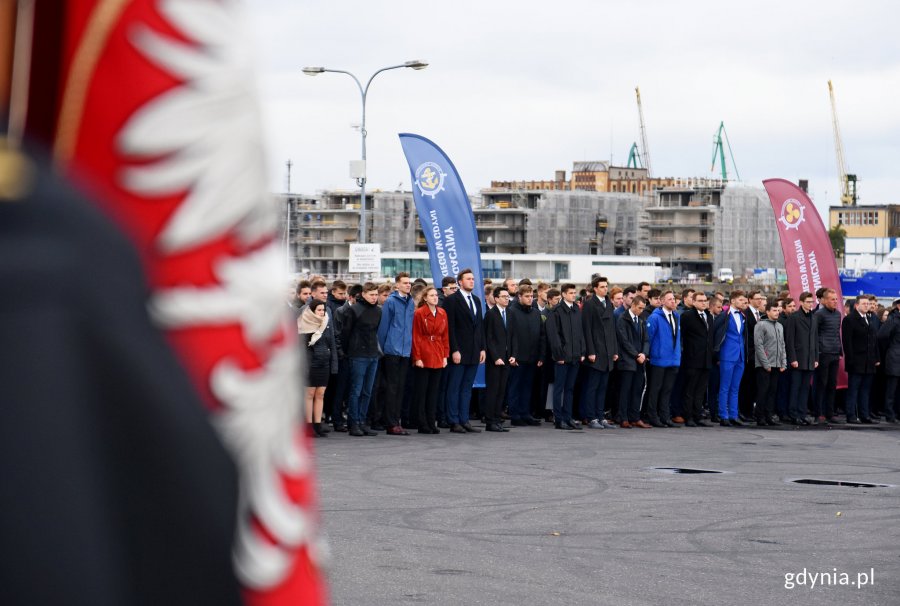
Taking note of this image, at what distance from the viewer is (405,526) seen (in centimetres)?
989

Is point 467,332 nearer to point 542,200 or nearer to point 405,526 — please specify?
point 405,526

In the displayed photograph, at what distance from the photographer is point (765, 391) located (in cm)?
2153

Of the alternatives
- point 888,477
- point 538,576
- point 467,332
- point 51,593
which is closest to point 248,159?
point 51,593

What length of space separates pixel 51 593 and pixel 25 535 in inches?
1.4

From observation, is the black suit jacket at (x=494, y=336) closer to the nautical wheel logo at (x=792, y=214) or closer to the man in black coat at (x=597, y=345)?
the man in black coat at (x=597, y=345)

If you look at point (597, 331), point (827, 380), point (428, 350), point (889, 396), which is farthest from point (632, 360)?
point (889, 396)

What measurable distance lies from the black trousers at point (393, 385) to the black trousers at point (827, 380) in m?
7.89

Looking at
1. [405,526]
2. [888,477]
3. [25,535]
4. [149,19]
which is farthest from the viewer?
[888,477]

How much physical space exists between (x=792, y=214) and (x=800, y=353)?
10.7 feet

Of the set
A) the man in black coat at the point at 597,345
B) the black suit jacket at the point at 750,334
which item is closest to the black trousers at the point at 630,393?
the man in black coat at the point at 597,345

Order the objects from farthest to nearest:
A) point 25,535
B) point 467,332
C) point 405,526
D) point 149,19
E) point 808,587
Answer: point 467,332
point 405,526
point 808,587
point 149,19
point 25,535

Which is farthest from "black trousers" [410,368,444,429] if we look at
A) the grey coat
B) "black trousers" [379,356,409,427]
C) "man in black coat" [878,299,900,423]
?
"man in black coat" [878,299,900,423]

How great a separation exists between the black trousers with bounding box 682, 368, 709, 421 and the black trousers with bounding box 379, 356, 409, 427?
539 centimetres

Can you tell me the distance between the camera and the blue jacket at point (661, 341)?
67.2ft
